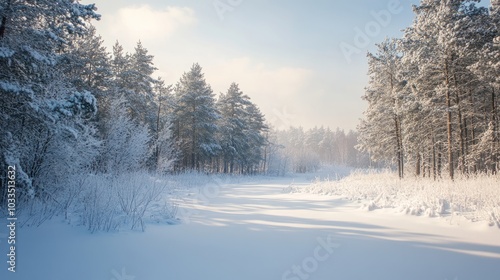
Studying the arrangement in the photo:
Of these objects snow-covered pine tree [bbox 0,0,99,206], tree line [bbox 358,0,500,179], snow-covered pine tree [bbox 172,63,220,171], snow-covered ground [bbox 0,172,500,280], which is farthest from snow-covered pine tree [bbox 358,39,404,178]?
snow-covered pine tree [bbox 0,0,99,206]

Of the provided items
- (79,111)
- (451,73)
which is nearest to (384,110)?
(451,73)

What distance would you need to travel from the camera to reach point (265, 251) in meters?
3.89

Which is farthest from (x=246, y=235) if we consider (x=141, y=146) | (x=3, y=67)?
(x=141, y=146)

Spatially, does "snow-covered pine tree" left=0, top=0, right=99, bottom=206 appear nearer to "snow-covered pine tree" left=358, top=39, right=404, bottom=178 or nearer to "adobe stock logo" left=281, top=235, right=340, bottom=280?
"adobe stock logo" left=281, top=235, right=340, bottom=280

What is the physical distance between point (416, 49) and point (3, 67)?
1774 centimetres

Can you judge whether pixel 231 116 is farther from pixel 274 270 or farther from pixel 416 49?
pixel 274 270

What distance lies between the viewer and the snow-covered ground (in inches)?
123

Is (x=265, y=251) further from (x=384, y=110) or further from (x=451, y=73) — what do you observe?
(x=384, y=110)

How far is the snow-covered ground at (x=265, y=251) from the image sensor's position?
312 centimetres

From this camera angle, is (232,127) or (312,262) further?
(232,127)
